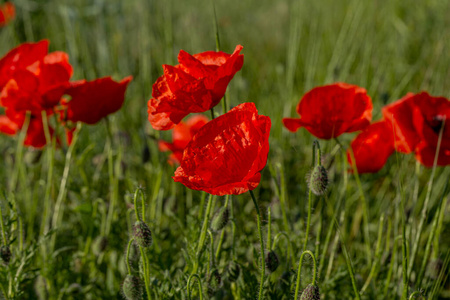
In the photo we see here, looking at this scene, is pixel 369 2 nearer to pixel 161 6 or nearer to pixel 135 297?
pixel 161 6

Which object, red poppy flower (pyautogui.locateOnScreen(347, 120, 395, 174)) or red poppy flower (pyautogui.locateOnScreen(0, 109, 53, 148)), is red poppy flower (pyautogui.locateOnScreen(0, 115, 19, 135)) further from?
red poppy flower (pyautogui.locateOnScreen(347, 120, 395, 174))

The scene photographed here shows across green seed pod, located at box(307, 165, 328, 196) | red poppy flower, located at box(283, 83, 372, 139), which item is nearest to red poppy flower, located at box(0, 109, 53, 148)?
red poppy flower, located at box(283, 83, 372, 139)

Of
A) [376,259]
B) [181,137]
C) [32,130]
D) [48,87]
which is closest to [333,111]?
[376,259]

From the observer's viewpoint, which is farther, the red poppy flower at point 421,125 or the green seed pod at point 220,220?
the red poppy flower at point 421,125

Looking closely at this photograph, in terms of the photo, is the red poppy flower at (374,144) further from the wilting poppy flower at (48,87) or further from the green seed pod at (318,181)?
the wilting poppy flower at (48,87)

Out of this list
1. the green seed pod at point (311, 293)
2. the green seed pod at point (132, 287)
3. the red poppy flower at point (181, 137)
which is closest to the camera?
the green seed pod at point (311, 293)

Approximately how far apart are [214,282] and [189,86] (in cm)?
45

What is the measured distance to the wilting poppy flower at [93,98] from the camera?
4.54 feet

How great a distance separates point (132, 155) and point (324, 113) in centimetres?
130

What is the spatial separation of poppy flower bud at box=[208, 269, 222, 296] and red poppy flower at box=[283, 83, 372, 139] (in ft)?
1.30

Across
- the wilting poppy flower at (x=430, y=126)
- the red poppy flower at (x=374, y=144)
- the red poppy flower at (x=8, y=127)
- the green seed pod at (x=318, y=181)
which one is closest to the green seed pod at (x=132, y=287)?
the green seed pod at (x=318, y=181)

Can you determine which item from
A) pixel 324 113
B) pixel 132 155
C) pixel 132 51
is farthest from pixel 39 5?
pixel 324 113

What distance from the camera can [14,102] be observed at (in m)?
1.42

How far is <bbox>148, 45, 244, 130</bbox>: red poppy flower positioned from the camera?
0.99 metres
